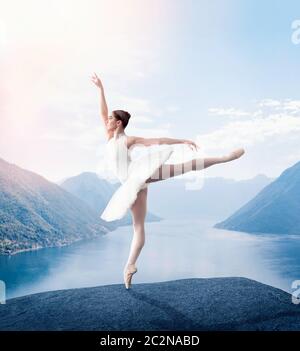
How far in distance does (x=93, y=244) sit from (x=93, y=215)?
21.8ft

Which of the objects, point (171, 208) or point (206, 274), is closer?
point (206, 274)

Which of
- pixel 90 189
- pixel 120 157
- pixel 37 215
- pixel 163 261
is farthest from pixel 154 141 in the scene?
pixel 90 189

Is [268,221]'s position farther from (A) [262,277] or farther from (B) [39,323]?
(B) [39,323]

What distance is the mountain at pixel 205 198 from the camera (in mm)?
31172

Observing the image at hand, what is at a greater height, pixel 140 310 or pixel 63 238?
pixel 140 310

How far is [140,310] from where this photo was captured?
169 inches

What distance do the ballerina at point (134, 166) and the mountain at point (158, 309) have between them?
1.28ft

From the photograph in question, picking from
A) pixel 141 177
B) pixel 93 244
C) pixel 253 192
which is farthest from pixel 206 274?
pixel 253 192

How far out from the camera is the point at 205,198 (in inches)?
1401

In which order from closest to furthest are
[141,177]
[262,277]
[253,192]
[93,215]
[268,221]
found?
[141,177], [262,277], [268,221], [93,215], [253,192]

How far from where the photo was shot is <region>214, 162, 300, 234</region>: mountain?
95.6 feet

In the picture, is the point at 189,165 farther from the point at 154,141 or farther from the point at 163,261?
the point at 163,261

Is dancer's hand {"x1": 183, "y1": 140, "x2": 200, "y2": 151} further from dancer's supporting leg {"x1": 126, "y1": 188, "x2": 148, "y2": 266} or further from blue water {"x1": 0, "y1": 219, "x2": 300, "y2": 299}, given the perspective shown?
blue water {"x1": 0, "y1": 219, "x2": 300, "y2": 299}

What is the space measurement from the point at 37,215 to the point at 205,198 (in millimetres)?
14332
